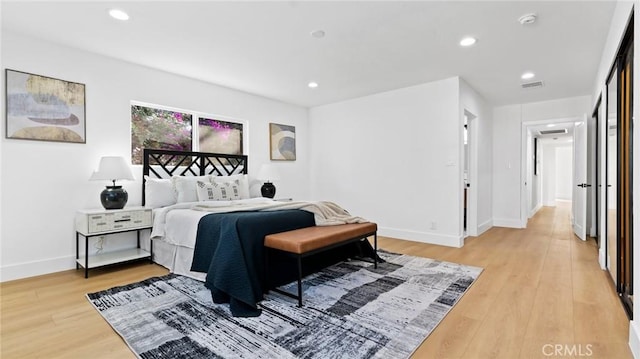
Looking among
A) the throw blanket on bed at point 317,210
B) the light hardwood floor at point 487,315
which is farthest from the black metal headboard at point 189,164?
the light hardwood floor at point 487,315

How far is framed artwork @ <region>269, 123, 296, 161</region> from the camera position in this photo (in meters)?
5.69

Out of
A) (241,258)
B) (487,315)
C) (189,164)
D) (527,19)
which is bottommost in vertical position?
(487,315)

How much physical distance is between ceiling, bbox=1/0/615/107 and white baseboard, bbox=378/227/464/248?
2.25m

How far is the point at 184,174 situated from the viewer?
4402 mm

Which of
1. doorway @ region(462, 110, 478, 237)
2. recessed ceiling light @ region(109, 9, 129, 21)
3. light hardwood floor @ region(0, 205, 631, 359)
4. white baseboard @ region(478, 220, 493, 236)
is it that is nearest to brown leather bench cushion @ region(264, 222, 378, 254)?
light hardwood floor @ region(0, 205, 631, 359)

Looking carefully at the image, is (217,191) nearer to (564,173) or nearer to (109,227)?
(109,227)

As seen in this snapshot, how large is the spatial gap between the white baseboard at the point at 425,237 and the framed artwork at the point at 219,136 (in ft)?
9.06

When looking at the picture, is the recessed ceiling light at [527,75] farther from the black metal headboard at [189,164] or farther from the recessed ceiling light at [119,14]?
the recessed ceiling light at [119,14]

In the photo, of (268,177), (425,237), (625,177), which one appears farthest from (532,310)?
(268,177)

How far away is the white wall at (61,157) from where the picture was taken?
10.0 feet

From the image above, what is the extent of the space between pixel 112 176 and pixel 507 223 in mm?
6489

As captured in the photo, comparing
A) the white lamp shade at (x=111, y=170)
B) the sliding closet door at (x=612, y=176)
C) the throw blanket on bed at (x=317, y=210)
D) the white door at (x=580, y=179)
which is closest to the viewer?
the sliding closet door at (x=612, y=176)

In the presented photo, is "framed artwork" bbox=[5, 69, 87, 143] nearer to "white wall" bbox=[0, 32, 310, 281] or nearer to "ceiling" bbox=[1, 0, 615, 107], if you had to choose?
"white wall" bbox=[0, 32, 310, 281]

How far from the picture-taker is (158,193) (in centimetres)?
378
